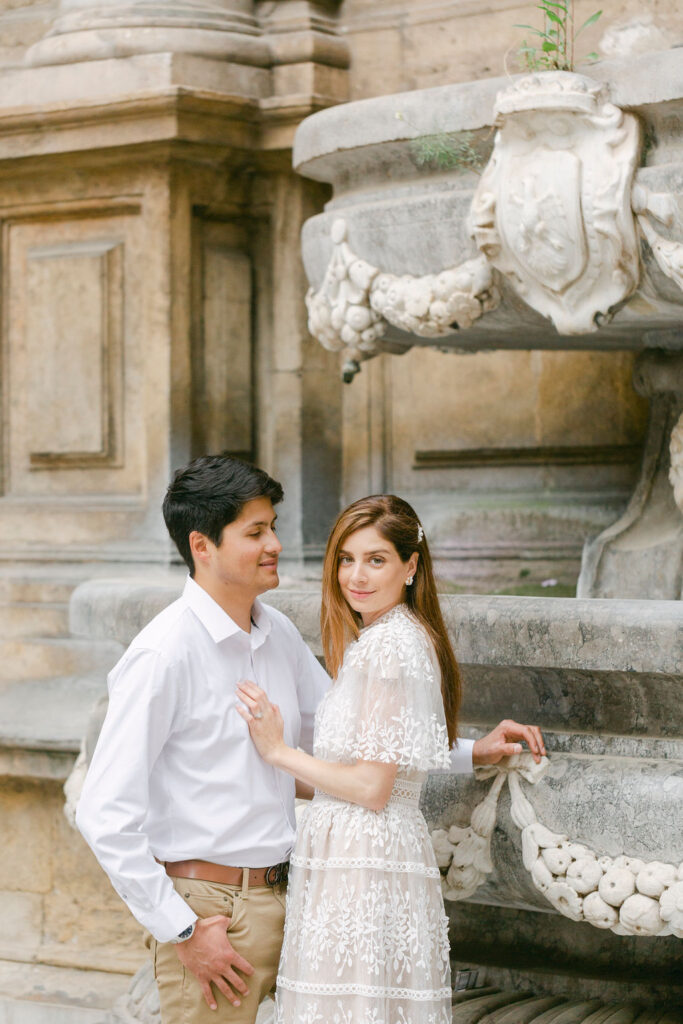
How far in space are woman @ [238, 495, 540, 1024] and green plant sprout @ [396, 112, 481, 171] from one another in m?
0.83

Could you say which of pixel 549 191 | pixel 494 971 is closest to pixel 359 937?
pixel 494 971

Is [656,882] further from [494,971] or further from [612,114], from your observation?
[612,114]

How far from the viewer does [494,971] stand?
128 inches

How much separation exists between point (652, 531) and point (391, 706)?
1405 millimetres

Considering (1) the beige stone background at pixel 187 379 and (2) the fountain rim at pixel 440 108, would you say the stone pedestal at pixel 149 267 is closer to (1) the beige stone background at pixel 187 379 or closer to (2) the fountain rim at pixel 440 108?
(1) the beige stone background at pixel 187 379

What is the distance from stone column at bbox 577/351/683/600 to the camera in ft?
11.3

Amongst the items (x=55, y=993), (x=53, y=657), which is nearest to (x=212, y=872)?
(x=55, y=993)

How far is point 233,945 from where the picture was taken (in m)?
2.40

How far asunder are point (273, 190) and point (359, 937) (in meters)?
2.95

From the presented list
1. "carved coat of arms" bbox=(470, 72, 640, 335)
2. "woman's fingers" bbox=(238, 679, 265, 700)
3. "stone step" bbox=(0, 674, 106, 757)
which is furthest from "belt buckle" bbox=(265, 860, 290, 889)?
"stone step" bbox=(0, 674, 106, 757)

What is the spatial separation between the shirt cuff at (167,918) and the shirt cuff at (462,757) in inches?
22.3

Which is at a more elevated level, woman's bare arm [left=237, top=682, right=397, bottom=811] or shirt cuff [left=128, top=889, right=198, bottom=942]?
woman's bare arm [left=237, top=682, right=397, bottom=811]

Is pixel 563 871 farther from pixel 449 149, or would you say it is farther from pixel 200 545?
pixel 449 149

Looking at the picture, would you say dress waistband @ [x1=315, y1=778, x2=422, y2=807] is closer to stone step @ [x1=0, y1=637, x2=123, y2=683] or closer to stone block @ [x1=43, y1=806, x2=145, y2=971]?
stone block @ [x1=43, y1=806, x2=145, y2=971]
